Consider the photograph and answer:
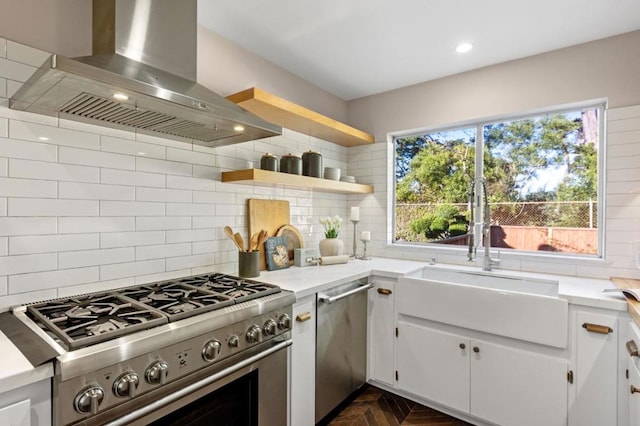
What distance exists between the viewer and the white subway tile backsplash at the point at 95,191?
56.2 inches

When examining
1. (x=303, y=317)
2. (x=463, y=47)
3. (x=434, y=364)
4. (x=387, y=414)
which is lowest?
(x=387, y=414)

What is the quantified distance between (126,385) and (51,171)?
0.98 m

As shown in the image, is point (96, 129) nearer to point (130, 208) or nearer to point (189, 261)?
point (130, 208)

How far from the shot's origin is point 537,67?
2.29 m

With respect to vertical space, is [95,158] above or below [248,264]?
above

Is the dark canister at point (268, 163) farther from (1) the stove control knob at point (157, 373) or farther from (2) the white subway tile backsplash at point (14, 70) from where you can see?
(1) the stove control knob at point (157, 373)

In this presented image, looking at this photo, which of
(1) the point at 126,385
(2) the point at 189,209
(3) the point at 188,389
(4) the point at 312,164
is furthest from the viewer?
(4) the point at 312,164

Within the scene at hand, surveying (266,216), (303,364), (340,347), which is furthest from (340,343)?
(266,216)

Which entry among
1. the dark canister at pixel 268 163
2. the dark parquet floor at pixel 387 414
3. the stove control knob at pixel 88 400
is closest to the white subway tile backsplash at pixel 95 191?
the dark canister at pixel 268 163

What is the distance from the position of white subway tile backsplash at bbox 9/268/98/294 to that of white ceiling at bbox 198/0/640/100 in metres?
1.51

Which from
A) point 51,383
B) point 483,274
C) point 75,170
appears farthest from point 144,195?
point 483,274

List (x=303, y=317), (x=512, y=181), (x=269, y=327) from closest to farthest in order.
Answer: (x=269, y=327), (x=303, y=317), (x=512, y=181)

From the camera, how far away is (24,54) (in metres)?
1.34

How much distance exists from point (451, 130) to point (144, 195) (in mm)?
2391
